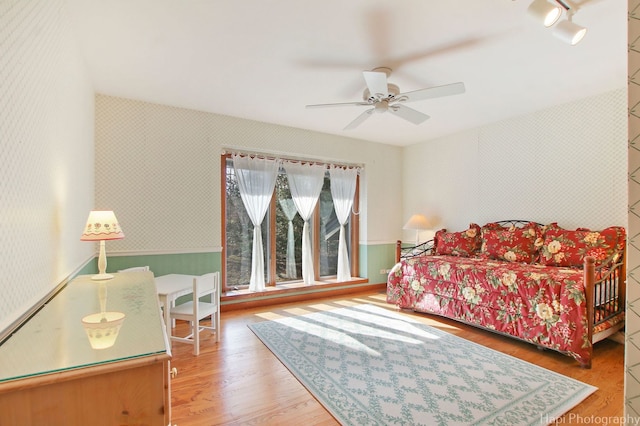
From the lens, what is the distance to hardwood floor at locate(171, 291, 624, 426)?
1.85m

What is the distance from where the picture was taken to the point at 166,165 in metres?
3.60

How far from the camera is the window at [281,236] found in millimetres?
4176

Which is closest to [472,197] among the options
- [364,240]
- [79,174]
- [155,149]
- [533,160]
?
[533,160]

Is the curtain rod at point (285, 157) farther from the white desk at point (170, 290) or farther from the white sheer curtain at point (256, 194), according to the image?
the white desk at point (170, 290)

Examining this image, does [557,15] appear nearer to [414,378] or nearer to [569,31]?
[569,31]

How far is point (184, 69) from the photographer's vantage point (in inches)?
106

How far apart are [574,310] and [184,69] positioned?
12.5 ft

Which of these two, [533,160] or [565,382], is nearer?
[565,382]

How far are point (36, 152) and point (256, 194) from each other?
2.85 metres

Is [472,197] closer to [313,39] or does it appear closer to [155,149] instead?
[313,39]

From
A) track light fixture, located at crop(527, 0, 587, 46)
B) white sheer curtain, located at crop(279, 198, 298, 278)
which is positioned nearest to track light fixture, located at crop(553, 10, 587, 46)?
track light fixture, located at crop(527, 0, 587, 46)

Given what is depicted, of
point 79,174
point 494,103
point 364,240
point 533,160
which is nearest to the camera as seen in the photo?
point 79,174

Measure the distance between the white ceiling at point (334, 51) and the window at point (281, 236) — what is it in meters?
1.30

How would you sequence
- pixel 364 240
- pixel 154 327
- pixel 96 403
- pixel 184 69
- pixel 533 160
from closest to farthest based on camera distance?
pixel 96 403, pixel 154 327, pixel 184 69, pixel 533 160, pixel 364 240
